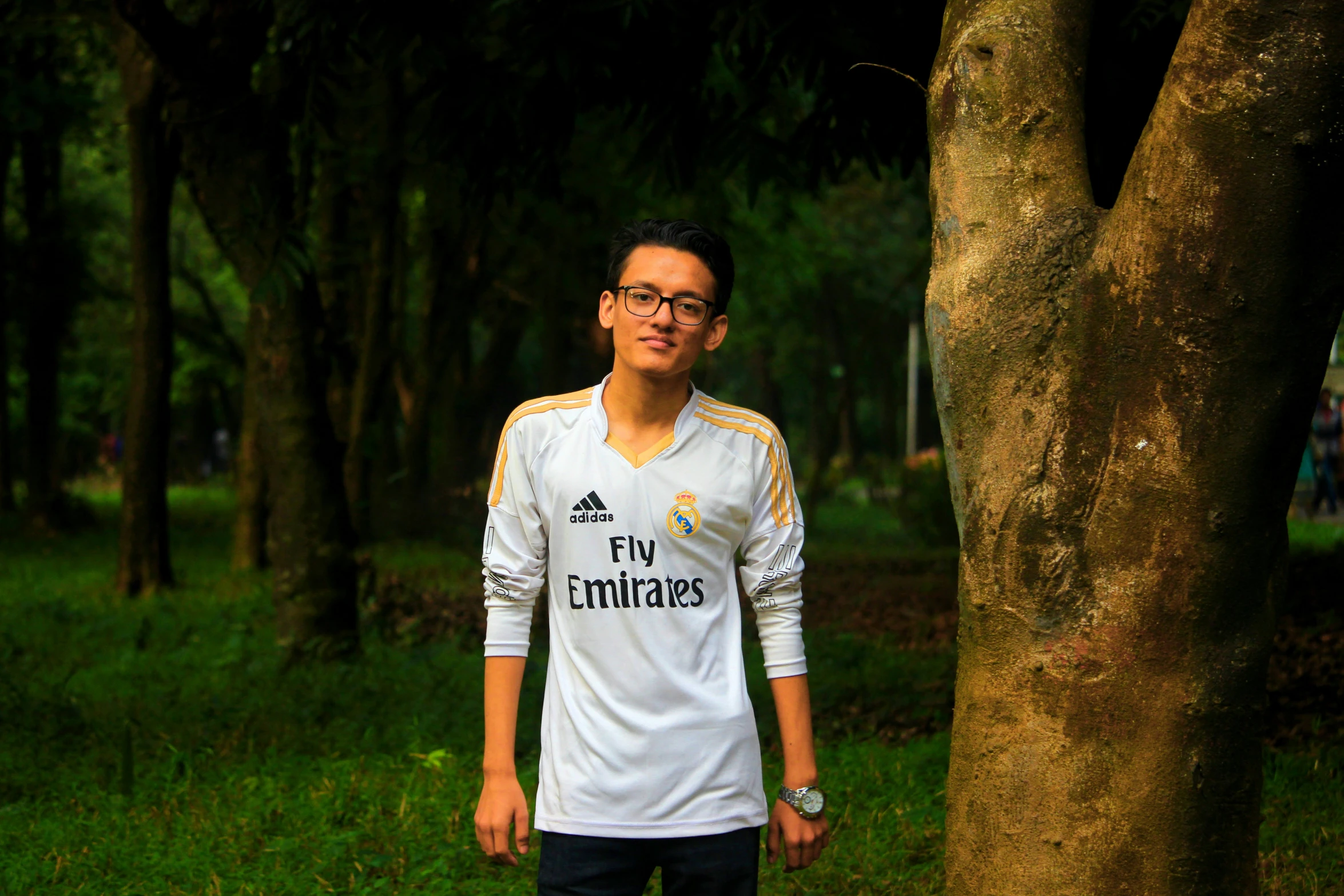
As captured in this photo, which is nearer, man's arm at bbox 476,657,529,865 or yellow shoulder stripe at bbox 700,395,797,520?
man's arm at bbox 476,657,529,865

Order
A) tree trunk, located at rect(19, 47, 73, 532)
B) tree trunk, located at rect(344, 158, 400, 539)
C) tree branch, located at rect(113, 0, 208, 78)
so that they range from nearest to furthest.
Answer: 1. tree branch, located at rect(113, 0, 208, 78)
2. tree trunk, located at rect(344, 158, 400, 539)
3. tree trunk, located at rect(19, 47, 73, 532)

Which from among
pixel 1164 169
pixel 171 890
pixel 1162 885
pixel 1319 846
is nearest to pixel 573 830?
pixel 1162 885

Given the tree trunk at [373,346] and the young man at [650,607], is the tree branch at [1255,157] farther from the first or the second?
the tree trunk at [373,346]

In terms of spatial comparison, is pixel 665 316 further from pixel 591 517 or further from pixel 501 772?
pixel 501 772

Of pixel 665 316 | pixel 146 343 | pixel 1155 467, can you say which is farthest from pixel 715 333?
pixel 146 343

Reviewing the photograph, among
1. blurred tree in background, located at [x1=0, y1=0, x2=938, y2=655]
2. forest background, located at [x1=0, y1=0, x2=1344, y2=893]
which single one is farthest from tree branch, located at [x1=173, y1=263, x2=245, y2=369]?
forest background, located at [x1=0, y1=0, x2=1344, y2=893]

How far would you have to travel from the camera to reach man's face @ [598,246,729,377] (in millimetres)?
2773

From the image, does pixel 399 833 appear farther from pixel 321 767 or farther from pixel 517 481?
pixel 517 481

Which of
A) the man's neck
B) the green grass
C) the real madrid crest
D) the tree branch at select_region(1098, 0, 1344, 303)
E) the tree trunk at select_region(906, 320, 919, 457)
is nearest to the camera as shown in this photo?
the tree branch at select_region(1098, 0, 1344, 303)

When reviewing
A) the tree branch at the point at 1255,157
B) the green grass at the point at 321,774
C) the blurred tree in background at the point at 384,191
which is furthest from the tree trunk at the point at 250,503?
the tree branch at the point at 1255,157

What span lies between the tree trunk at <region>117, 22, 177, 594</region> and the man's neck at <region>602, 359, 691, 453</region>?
34.1ft

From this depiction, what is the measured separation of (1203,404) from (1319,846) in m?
2.84

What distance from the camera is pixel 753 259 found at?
72.2 feet

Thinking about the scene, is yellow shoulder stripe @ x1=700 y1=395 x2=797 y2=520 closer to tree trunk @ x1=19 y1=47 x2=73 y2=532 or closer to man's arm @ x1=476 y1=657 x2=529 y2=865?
man's arm @ x1=476 y1=657 x2=529 y2=865
